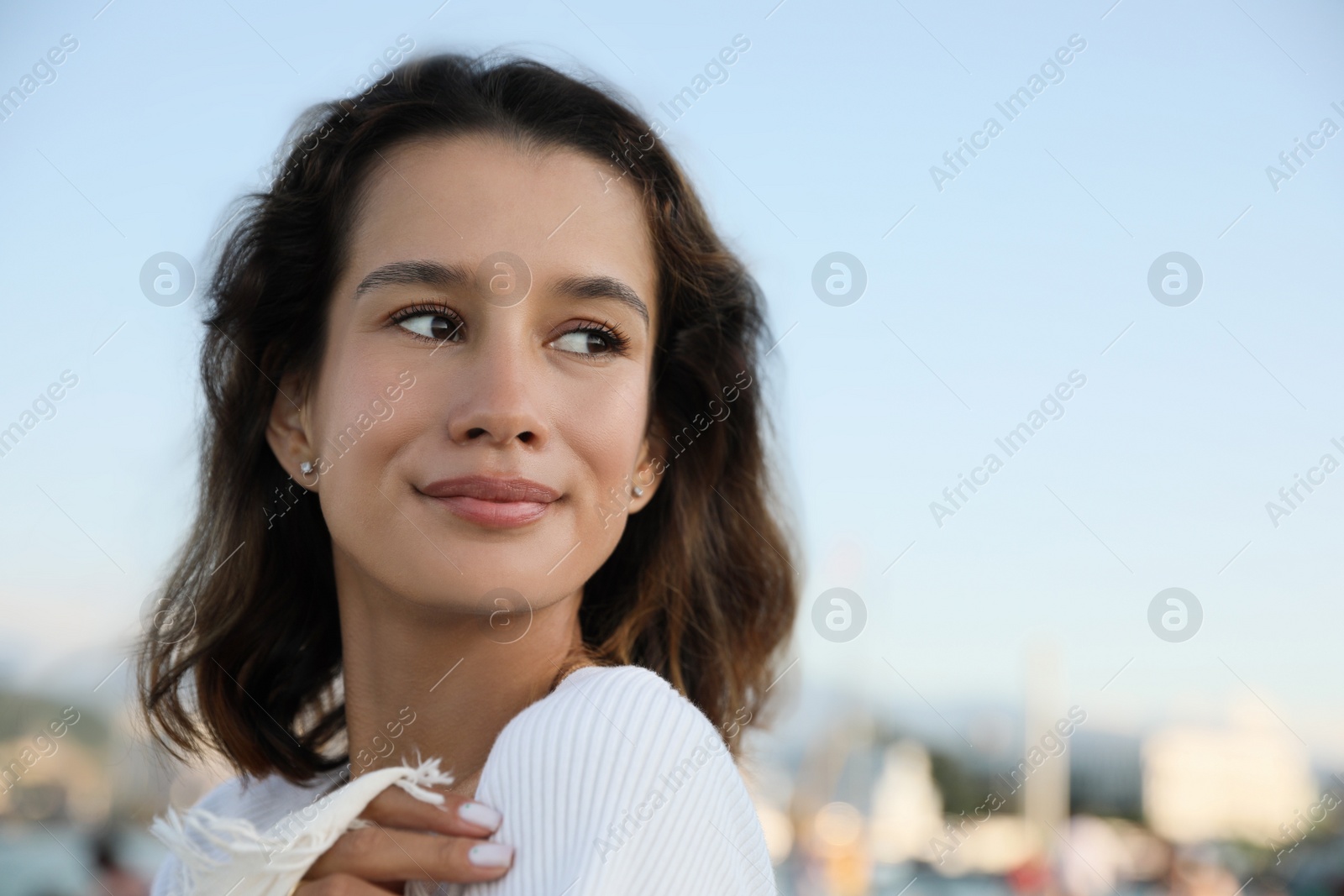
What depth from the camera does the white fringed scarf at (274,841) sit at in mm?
1486

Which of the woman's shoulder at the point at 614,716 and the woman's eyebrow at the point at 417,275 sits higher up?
the woman's eyebrow at the point at 417,275

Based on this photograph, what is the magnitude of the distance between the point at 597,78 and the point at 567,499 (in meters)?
1.02

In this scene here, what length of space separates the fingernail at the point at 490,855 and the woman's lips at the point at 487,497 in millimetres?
512

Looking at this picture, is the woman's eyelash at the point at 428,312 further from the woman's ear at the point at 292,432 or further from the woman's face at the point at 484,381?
the woman's ear at the point at 292,432

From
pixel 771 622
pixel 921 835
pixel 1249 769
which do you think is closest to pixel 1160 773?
pixel 1249 769

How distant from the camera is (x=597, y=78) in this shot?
2297mm

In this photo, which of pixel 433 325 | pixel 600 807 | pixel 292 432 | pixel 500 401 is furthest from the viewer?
pixel 292 432

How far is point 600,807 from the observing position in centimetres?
133

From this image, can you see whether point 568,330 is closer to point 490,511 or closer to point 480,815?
point 490,511

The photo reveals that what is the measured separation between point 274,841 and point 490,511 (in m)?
0.56

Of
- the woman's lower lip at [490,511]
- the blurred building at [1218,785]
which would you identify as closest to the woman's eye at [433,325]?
the woman's lower lip at [490,511]

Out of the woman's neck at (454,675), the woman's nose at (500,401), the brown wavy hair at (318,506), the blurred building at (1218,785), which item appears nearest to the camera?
Answer: the woman's nose at (500,401)

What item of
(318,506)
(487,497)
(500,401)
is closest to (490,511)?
(487,497)

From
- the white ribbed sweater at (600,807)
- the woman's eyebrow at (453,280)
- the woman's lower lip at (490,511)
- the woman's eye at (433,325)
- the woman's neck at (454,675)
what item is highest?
the woman's eyebrow at (453,280)
